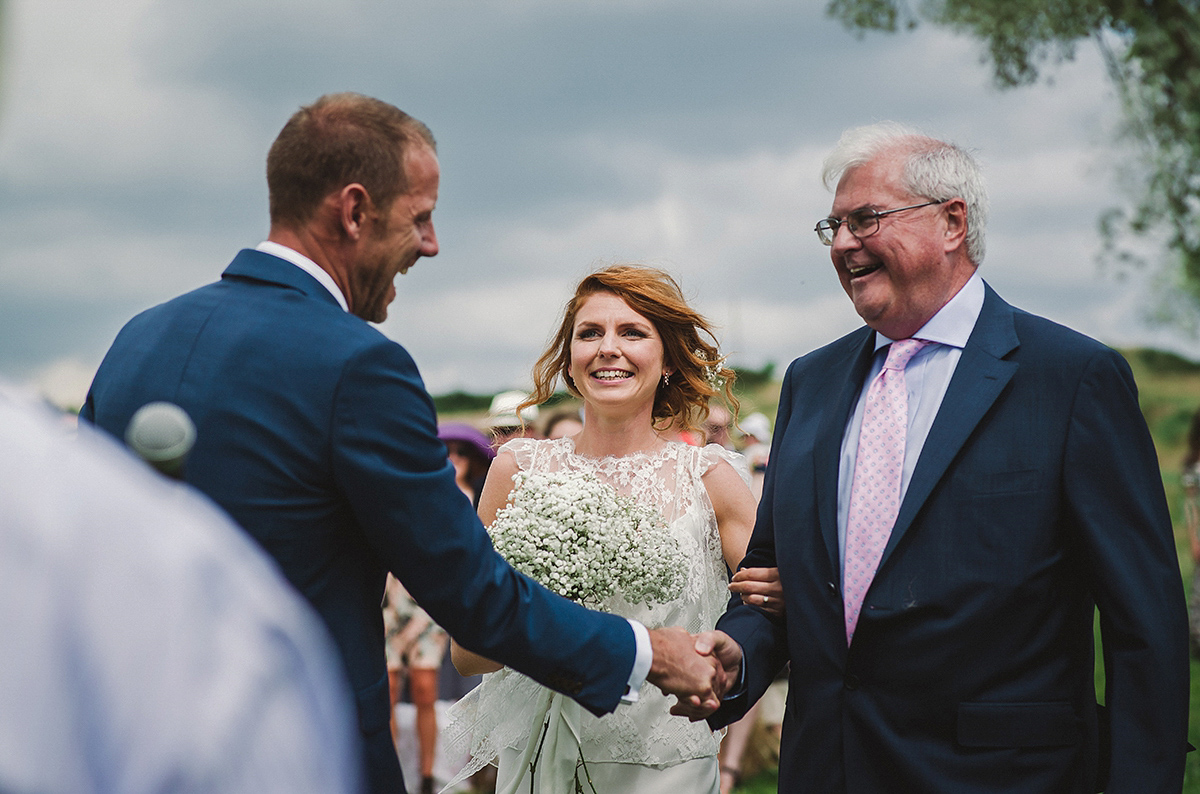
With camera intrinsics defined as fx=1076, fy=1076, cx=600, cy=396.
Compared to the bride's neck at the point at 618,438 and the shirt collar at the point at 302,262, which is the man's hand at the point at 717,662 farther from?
the shirt collar at the point at 302,262

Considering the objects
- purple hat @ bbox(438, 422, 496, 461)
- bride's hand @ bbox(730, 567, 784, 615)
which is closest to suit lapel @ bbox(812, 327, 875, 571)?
bride's hand @ bbox(730, 567, 784, 615)

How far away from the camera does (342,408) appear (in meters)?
2.36

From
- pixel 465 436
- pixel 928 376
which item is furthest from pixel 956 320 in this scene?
pixel 465 436

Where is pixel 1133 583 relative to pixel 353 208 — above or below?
below

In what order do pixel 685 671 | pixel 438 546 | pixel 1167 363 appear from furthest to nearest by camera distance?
pixel 1167 363
pixel 685 671
pixel 438 546

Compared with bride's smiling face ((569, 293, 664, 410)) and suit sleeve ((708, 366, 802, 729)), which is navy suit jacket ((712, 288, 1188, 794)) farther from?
bride's smiling face ((569, 293, 664, 410))

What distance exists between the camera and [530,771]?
3908 mm

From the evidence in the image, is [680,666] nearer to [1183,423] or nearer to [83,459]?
[83,459]

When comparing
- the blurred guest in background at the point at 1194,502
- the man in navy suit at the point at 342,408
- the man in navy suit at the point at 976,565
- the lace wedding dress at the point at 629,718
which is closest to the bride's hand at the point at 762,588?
the man in navy suit at the point at 976,565

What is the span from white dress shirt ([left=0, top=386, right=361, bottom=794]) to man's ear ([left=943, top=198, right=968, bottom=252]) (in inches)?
113

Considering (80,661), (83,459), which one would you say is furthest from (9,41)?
(80,661)

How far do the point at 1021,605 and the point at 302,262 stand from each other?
202cm

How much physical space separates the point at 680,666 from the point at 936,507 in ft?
2.94

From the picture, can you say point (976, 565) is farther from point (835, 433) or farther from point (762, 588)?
point (762, 588)
